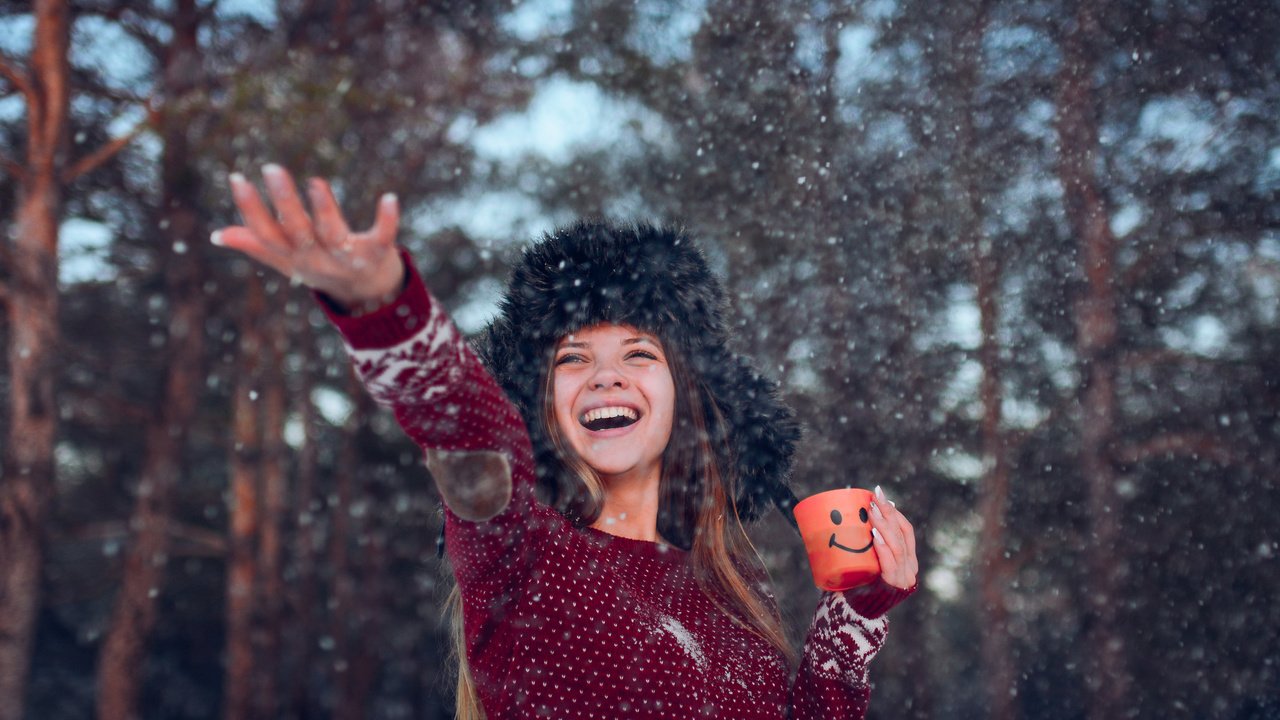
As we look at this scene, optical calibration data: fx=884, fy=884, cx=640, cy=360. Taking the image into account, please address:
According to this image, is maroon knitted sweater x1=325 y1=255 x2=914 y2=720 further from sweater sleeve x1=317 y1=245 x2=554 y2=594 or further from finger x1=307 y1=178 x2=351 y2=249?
finger x1=307 y1=178 x2=351 y2=249

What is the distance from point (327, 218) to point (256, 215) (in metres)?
0.08

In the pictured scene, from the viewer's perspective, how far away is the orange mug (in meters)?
1.92

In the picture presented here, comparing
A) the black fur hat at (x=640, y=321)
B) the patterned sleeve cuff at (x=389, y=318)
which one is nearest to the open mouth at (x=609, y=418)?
the black fur hat at (x=640, y=321)

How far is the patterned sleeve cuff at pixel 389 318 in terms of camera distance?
117 centimetres

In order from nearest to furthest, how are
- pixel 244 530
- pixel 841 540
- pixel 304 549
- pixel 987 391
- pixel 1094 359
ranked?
pixel 841 540
pixel 1094 359
pixel 987 391
pixel 244 530
pixel 304 549

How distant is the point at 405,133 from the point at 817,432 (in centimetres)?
561

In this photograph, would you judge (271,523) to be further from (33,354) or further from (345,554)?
(33,354)

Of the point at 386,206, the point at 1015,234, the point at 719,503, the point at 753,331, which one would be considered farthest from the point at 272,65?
the point at 386,206

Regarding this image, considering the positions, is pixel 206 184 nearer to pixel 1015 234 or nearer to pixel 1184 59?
pixel 1015 234

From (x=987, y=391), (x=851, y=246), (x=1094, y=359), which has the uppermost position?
(x=851, y=246)

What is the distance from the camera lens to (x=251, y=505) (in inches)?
399

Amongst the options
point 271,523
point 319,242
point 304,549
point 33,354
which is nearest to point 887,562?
point 319,242

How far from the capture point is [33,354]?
7430 mm

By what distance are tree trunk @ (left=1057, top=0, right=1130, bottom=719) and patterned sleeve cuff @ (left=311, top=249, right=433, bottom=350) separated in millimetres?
7893
